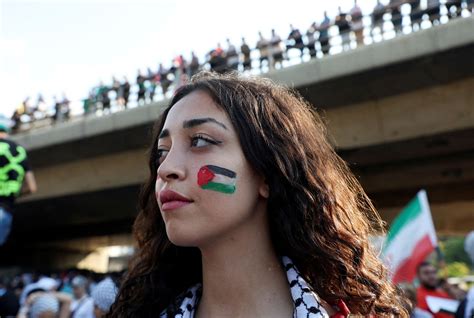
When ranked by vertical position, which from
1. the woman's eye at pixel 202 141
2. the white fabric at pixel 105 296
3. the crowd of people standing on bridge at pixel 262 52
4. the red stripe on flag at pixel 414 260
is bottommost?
the red stripe on flag at pixel 414 260

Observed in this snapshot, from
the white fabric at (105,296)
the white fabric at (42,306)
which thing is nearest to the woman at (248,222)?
the white fabric at (105,296)

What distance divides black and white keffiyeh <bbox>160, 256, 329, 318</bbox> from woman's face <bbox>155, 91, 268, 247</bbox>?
23 cm

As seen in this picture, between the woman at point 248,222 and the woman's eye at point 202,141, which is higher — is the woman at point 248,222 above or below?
below

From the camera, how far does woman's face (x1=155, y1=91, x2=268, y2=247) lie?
1820 millimetres

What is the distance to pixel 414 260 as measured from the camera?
5.73 m

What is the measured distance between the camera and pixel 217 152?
190cm

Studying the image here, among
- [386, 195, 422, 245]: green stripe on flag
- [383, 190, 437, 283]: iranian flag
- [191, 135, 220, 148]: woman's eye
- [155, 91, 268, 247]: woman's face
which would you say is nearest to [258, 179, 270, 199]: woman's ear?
[155, 91, 268, 247]: woman's face

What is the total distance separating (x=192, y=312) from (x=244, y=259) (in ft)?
0.88

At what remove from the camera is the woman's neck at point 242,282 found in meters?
1.89

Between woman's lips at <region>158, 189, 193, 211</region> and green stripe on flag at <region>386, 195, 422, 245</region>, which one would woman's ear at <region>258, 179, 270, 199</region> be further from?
green stripe on flag at <region>386, 195, 422, 245</region>

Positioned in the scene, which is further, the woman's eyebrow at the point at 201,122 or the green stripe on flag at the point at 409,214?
the green stripe on flag at the point at 409,214

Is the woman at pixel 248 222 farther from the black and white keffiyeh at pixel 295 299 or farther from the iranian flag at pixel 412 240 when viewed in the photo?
the iranian flag at pixel 412 240

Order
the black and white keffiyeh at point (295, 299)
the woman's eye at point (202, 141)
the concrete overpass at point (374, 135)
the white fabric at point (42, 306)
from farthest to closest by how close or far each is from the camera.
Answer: the concrete overpass at point (374, 135), the white fabric at point (42, 306), the woman's eye at point (202, 141), the black and white keffiyeh at point (295, 299)

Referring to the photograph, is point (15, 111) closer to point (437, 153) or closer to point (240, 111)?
point (437, 153)
